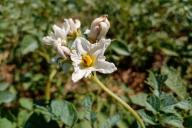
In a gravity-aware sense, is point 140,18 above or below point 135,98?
above

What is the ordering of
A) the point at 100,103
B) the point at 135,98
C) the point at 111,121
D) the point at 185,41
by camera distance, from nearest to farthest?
the point at 111,121
the point at 135,98
the point at 100,103
the point at 185,41

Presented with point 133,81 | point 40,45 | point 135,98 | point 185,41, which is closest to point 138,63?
point 133,81

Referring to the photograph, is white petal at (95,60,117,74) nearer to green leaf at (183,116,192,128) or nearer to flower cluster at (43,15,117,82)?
flower cluster at (43,15,117,82)

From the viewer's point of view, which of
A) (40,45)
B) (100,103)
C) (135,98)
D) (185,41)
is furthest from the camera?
(185,41)

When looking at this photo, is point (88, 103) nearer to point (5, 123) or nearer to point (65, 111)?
point (65, 111)

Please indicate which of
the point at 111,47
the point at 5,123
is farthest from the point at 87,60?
the point at 111,47

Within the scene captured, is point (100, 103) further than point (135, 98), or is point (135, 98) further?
point (100, 103)

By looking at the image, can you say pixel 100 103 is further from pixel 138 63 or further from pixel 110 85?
pixel 138 63
